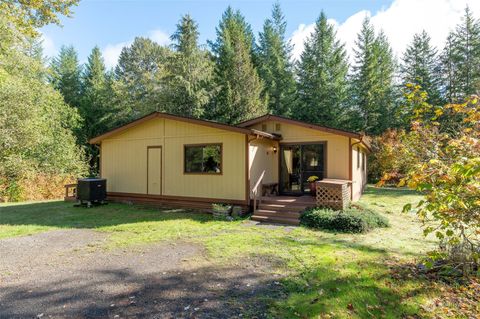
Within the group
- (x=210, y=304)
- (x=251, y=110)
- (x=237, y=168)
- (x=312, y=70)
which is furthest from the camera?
(x=312, y=70)

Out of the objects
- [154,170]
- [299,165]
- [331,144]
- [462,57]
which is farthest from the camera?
[462,57]

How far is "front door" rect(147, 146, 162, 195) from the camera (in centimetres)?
1112

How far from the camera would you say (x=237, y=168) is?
952 centimetres

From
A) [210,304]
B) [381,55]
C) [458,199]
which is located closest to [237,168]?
[210,304]

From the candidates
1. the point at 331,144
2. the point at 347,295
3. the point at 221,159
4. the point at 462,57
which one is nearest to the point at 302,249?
the point at 347,295

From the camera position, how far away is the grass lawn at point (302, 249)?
11.7 feet

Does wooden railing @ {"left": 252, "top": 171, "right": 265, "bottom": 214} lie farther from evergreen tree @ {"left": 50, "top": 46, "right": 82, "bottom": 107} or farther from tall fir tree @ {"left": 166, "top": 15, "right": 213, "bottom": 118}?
evergreen tree @ {"left": 50, "top": 46, "right": 82, "bottom": 107}

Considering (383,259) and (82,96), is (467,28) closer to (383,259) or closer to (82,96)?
(383,259)

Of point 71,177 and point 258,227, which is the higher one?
point 71,177

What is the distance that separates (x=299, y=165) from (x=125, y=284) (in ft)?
25.6

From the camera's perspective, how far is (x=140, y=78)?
2742 centimetres

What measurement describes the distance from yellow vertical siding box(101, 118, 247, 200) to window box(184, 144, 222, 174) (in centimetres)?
17

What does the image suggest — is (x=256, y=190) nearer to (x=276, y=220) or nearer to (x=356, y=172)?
(x=276, y=220)

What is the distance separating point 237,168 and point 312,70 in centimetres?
1998
